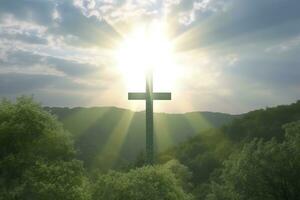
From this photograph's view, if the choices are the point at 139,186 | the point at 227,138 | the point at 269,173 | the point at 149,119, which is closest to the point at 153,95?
the point at 149,119

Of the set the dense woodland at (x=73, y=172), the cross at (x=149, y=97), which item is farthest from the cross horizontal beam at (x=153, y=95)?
the dense woodland at (x=73, y=172)

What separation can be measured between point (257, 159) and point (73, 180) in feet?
59.6

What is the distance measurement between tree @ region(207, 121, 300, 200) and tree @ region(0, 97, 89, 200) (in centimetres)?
1604

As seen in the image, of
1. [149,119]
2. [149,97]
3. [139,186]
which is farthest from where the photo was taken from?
[149,97]

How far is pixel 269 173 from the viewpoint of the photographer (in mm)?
37125

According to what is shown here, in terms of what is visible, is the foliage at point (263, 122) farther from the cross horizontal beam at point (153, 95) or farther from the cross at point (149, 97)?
the cross at point (149, 97)

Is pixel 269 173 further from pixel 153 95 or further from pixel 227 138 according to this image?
pixel 227 138

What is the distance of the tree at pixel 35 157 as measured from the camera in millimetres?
24234

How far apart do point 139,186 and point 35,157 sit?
6545mm

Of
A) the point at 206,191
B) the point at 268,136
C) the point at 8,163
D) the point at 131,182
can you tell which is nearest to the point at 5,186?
the point at 8,163

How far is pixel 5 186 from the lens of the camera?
24016 mm

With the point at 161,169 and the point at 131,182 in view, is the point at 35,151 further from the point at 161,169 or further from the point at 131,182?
the point at 161,169

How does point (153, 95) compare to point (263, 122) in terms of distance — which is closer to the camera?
point (153, 95)

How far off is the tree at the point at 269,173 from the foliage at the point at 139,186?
1055 cm
